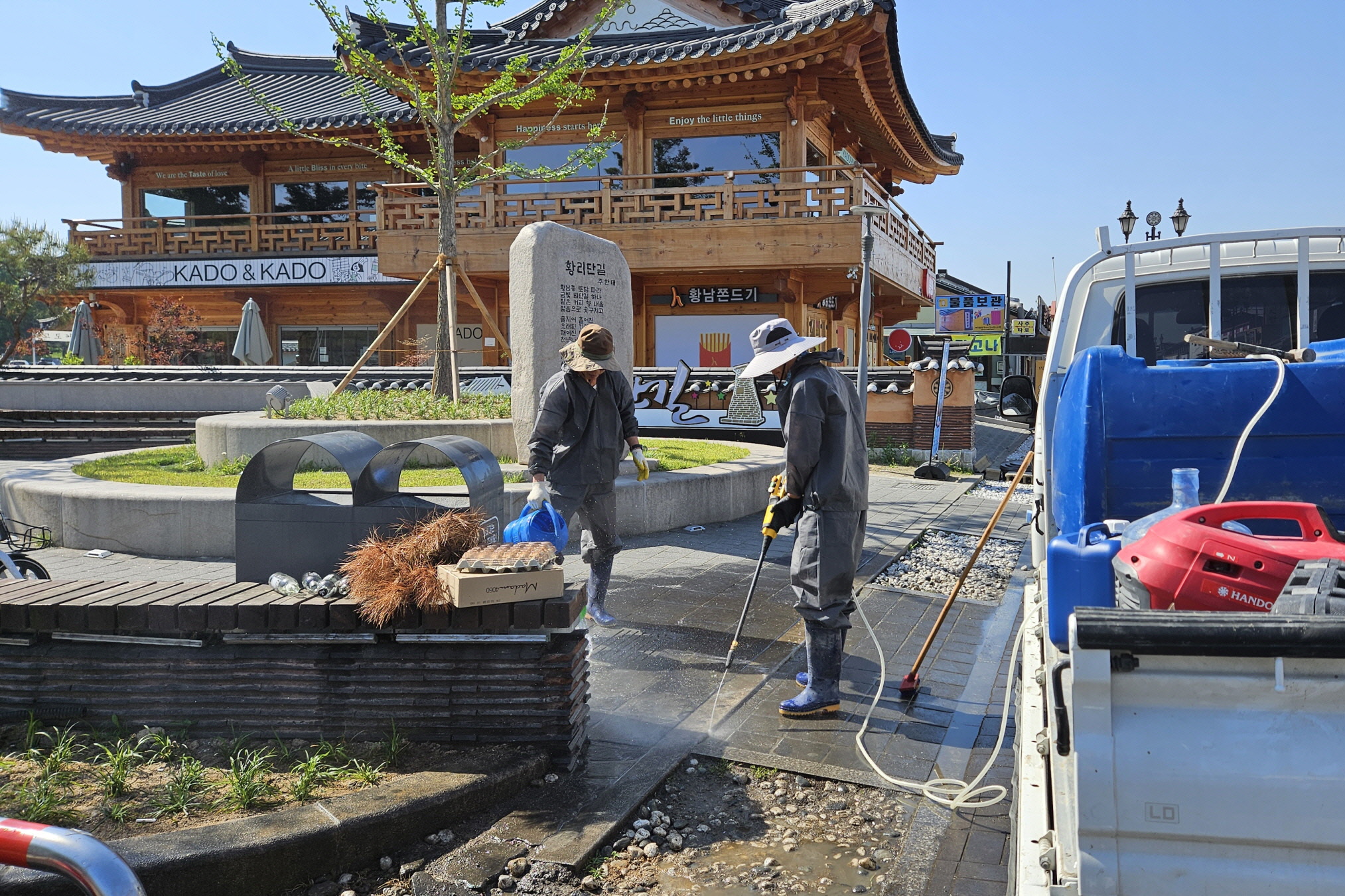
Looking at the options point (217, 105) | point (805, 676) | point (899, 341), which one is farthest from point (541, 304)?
point (217, 105)

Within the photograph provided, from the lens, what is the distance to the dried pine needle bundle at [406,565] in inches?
144

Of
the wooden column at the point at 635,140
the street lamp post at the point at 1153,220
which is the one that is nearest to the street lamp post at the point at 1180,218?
the street lamp post at the point at 1153,220

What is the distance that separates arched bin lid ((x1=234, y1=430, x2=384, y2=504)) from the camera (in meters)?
4.55

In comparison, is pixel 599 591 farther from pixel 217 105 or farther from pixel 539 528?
pixel 217 105

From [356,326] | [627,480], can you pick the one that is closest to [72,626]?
[627,480]

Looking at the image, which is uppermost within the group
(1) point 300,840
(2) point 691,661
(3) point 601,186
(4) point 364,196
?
(4) point 364,196

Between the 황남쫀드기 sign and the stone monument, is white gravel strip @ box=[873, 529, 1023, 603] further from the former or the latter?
the 황남쫀드기 sign

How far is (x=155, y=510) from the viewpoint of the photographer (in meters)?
7.77

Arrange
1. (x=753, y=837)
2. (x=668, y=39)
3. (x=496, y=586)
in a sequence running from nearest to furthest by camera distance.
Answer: (x=753, y=837) → (x=496, y=586) → (x=668, y=39)

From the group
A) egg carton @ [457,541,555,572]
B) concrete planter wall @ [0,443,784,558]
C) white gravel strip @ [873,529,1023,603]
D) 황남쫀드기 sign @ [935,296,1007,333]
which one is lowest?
white gravel strip @ [873,529,1023,603]

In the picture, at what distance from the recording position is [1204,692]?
1813mm

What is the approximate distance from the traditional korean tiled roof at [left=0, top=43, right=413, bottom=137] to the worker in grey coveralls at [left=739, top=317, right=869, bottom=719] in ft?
67.1

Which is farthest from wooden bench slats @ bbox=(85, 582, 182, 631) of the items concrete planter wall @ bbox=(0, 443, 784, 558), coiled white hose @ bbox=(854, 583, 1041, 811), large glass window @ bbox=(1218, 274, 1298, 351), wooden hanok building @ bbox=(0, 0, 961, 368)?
wooden hanok building @ bbox=(0, 0, 961, 368)

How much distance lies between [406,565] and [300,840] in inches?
43.1
